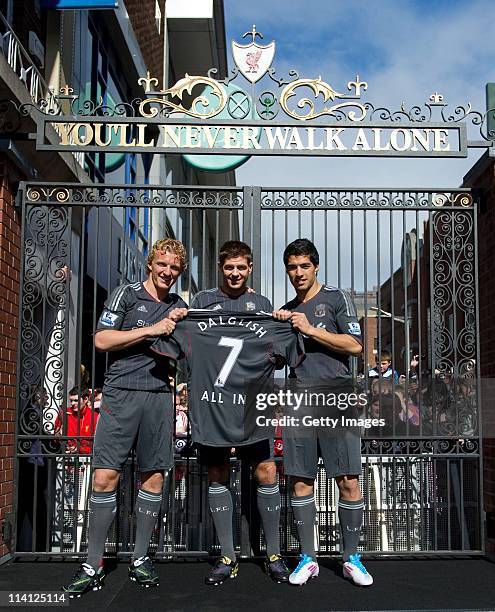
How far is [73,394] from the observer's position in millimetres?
6688

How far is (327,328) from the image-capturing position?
5195mm

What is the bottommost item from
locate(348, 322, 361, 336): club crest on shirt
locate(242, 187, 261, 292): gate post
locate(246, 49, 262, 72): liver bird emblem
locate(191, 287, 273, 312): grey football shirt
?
locate(348, 322, 361, 336): club crest on shirt

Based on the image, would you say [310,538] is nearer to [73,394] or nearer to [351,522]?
[351,522]

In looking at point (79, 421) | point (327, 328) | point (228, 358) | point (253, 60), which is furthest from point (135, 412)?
point (253, 60)

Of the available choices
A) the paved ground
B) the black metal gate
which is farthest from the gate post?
the paved ground

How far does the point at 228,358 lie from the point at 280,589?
5.42ft

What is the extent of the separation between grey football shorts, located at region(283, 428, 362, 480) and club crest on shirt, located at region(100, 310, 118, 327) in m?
1.46

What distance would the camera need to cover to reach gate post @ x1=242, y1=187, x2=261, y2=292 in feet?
20.5

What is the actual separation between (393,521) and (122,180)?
930 centimetres

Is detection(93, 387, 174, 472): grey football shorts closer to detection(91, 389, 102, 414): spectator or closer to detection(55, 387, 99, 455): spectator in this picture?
detection(91, 389, 102, 414): spectator

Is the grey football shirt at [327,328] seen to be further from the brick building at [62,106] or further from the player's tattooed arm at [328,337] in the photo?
the brick building at [62,106]

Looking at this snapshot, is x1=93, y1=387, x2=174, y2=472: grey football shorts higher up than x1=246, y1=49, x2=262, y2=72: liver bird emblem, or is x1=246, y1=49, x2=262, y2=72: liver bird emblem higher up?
x1=246, y1=49, x2=262, y2=72: liver bird emblem

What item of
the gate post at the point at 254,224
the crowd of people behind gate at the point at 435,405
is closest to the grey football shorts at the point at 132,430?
the gate post at the point at 254,224

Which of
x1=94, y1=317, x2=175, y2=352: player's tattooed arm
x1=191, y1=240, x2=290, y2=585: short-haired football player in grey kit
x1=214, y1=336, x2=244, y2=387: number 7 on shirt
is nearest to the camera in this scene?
x1=94, y1=317, x2=175, y2=352: player's tattooed arm
